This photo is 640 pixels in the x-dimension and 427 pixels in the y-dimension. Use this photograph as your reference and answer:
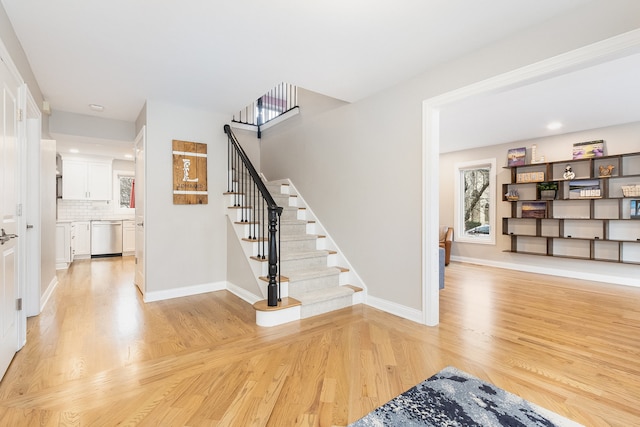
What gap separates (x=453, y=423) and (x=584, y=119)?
4.94 meters

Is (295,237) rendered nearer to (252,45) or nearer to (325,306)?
(325,306)

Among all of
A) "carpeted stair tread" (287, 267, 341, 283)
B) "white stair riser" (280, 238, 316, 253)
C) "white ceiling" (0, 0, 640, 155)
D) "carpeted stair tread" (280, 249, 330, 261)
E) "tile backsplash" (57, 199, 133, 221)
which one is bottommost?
"carpeted stair tread" (287, 267, 341, 283)

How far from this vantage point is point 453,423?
1.55m

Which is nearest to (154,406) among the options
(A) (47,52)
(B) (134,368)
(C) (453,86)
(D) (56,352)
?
(B) (134,368)

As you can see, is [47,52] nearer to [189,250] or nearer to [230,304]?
[189,250]

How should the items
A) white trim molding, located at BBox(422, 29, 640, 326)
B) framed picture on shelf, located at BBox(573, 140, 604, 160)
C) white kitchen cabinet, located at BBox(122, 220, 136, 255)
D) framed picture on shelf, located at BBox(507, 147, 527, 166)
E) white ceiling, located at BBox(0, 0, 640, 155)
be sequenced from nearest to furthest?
white ceiling, located at BBox(0, 0, 640, 155) → white trim molding, located at BBox(422, 29, 640, 326) → framed picture on shelf, located at BBox(573, 140, 604, 160) → framed picture on shelf, located at BBox(507, 147, 527, 166) → white kitchen cabinet, located at BBox(122, 220, 136, 255)

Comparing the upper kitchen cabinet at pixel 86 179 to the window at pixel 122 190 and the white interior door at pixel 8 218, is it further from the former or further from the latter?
the white interior door at pixel 8 218

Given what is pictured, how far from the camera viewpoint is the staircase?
3082mm

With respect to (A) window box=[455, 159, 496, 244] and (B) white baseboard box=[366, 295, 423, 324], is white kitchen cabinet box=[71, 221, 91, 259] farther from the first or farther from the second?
(A) window box=[455, 159, 496, 244]

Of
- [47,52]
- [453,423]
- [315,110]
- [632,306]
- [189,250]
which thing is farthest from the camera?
[315,110]

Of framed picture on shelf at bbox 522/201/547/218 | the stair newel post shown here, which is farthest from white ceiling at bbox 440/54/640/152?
the stair newel post

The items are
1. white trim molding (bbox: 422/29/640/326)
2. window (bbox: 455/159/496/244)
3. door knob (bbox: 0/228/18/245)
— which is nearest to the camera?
door knob (bbox: 0/228/18/245)

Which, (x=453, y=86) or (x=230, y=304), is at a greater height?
(x=453, y=86)

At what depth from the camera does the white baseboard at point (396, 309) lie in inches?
117
